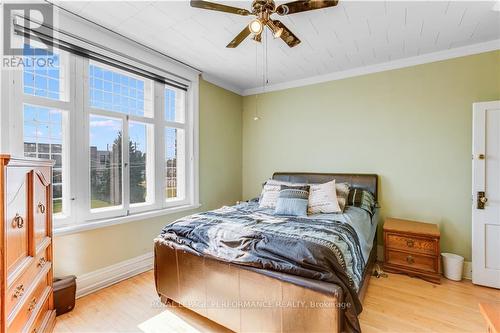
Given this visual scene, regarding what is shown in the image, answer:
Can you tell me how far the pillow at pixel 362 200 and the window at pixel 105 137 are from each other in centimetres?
216

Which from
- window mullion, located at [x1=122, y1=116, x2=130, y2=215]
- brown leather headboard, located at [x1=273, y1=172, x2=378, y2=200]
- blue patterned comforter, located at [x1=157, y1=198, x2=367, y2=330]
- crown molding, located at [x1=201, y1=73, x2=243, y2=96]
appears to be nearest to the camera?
blue patterned comforter, located at [x1=157, y1=198, x2=367, y2=330]

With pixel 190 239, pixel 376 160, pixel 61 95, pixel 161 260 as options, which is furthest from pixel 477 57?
pixel 61 95

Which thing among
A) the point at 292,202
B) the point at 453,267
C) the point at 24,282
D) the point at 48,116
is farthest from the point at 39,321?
the point at 453,267

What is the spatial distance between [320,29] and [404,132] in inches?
68.3

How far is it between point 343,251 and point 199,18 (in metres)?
2.31

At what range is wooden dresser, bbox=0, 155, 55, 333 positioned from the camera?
41.5 inches

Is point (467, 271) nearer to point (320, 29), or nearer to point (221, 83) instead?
point (320, 29)

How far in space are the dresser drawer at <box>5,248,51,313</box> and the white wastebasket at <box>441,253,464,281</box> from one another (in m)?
3.65

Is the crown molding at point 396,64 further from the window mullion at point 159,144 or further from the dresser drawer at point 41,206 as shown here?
the dresser drawer at point 41,206

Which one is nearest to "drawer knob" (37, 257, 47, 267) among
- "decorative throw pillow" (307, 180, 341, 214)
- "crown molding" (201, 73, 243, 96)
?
"decorative throw pillow" (307, 180, 341, 214)

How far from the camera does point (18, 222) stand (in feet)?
3.99

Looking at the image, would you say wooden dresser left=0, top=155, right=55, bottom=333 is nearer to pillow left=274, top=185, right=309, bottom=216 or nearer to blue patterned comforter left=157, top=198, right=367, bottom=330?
blue patterned comforter left=157, top=198, right=367, bottom=330

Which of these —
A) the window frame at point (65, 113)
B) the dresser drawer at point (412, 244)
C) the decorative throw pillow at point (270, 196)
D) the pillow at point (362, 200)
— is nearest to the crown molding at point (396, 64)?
the pillow at point (362, 200)

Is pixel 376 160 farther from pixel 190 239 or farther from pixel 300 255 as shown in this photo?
pixel 190 239
